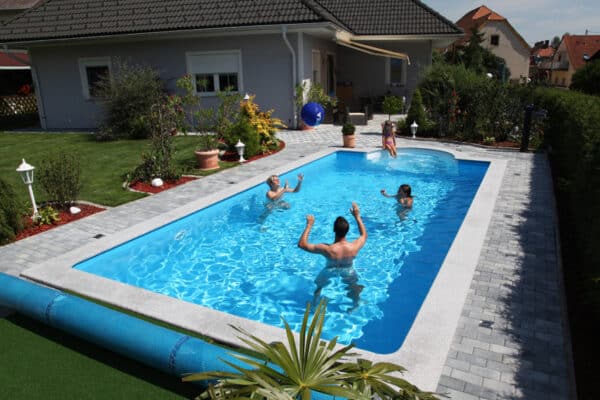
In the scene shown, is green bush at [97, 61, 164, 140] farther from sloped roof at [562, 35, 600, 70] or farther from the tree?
sloped roof at [562, 35, 600, 70]

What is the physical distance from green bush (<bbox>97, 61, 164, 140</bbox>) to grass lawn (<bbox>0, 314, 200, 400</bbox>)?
14297 millimetres

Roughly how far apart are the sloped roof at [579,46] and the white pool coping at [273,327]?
2701 inches

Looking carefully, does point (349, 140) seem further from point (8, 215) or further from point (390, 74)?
point (390, 74)

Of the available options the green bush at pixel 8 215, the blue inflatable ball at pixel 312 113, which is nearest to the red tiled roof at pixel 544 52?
the blue inflatable ball at pixel 312 113

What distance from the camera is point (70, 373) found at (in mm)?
4391

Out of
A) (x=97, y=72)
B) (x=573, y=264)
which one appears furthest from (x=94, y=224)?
(x=97, y=72)

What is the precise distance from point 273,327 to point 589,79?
30700 millimetres

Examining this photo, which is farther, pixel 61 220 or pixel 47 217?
pixel 61 220

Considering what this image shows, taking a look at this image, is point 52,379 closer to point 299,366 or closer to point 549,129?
point 299,366

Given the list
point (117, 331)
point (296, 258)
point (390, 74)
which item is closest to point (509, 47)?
point (390, 74)

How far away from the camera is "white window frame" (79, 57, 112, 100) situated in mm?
21406

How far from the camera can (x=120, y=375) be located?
434cm

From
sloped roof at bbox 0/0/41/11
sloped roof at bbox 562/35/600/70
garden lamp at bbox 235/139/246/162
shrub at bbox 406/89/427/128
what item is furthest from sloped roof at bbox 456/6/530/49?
garden lamp at bbox 235/139/246/162

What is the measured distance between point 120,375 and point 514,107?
16.3m
